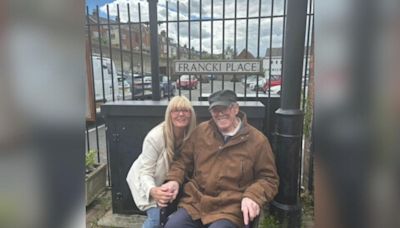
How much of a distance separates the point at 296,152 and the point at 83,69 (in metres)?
2.27

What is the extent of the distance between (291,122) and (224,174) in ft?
2.48

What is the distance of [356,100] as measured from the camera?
479 millimetres

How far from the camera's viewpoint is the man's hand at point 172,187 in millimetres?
2121

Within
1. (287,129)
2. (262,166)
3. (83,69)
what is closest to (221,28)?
(287,129)

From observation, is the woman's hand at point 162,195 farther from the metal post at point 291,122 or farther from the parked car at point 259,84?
the parked car at point 259,84

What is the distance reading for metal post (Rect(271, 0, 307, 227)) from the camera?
2.34m

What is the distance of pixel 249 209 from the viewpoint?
193 cm

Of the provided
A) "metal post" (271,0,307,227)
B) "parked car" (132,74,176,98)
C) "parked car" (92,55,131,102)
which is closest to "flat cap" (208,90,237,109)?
"metal post" (271,0,307,227)

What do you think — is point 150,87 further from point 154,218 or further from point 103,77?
point 154,218

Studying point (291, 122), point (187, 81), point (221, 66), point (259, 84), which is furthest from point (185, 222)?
point (259, 84)

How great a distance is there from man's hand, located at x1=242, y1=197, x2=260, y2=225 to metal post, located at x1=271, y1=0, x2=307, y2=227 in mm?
738

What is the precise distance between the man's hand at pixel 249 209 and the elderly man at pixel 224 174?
21 millimetres

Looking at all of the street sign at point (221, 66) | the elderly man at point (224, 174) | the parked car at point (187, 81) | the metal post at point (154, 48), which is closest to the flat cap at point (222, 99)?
the elderly man at point (224, 174)

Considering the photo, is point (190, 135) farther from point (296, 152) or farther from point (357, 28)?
point (357, 28)
